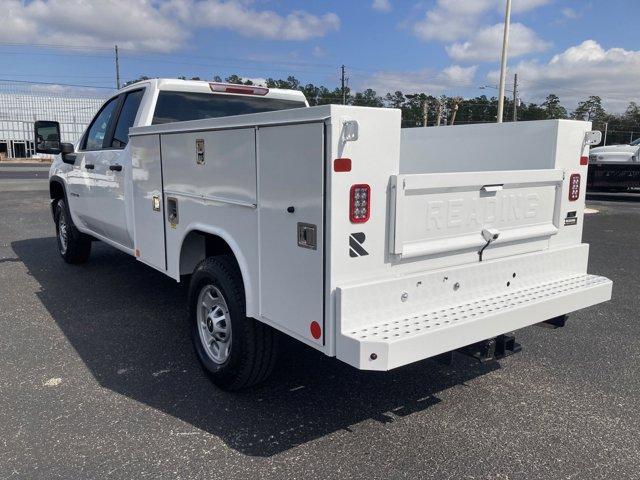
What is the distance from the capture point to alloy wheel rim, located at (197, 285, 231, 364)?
3.78 metres

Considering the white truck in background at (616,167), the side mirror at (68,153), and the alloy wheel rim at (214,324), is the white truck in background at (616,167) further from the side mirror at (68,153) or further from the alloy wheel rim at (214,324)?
the alloy wheel rim at (214,324)

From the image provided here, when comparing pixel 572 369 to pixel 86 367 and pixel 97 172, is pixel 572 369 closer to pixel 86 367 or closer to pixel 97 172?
pixel 86 367

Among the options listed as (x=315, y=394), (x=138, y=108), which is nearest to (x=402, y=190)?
(x=315, y=394)

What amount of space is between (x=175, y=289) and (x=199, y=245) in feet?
7.51

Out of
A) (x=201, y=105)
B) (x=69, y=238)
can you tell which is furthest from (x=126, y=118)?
(x=69, y=238)

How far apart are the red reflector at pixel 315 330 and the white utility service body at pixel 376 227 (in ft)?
0.03

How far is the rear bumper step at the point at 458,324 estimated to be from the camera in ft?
8.82

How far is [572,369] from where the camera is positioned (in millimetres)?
4277

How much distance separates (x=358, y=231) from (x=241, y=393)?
1.61 metres

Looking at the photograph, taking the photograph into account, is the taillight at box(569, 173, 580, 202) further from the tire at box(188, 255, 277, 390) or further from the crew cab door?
the crew cab door

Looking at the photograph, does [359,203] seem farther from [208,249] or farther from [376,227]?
[208,249]

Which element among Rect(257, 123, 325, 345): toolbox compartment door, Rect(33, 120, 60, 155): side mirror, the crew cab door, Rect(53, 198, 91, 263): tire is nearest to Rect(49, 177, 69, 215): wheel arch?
Rect(53, 198, 91, 263): tire

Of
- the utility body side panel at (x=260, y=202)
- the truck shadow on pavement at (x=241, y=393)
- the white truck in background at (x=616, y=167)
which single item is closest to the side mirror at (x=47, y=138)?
the truck shadow on pavement at (x=241, y=393)

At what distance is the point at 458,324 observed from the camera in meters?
2.96
